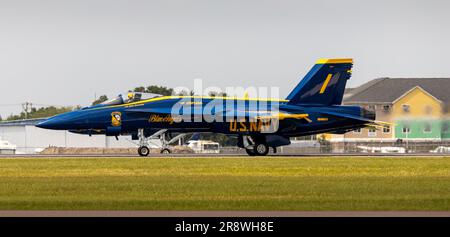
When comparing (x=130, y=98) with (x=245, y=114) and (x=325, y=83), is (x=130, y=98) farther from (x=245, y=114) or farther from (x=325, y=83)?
(x=325, y=83)

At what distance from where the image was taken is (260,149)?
158 feet

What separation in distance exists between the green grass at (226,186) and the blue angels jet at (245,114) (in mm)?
10297

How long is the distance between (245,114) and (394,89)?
6338 cm

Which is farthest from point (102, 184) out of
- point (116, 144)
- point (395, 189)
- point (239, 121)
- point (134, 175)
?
point (116, 144)

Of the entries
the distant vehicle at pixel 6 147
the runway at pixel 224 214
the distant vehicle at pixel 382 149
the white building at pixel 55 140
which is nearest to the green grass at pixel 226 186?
the runway at pixel 224 214

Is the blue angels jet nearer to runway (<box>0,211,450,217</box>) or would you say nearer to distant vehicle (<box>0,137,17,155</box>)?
distant vehicle (<box>0,137,17,155</box>)

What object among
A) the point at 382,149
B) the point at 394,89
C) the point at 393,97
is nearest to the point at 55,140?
the point at 382,149

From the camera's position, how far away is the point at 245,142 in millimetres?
49531

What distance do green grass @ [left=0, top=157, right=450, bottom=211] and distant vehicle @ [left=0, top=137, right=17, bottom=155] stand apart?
37.2 m

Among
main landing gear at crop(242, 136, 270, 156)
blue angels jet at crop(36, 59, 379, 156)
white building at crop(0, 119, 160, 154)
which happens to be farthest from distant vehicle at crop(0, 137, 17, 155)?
main landing gear at crop(242, 136, 270, 156)

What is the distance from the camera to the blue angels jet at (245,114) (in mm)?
47750

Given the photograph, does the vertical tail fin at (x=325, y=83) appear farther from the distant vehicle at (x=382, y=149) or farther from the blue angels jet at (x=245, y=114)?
the distant vehicle at (x=382, y=149)
